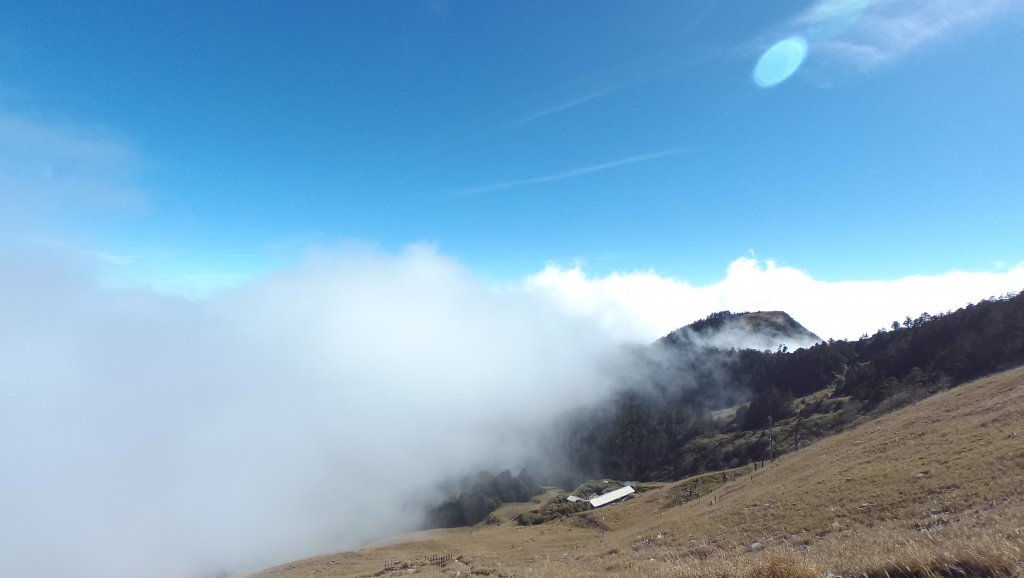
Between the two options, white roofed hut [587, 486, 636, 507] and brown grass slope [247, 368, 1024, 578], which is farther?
white roofed hut [587, 486, 636, 507]

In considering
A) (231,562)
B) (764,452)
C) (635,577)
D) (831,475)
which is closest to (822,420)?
(764,452)

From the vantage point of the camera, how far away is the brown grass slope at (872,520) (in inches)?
370

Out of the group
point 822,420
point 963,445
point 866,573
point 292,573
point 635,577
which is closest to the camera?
point 866,573

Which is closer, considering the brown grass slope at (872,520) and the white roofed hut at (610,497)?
the brown grass slope at (872,520)

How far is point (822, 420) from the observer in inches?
4961

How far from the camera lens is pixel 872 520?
86.6 feet

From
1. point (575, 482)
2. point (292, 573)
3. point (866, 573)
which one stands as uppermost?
point (866, 573)

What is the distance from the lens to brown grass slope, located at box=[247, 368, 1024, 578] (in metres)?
9.41

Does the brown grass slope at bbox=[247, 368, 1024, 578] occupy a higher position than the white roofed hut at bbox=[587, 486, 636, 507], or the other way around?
the brown grass slope at bbox=[247, 368, 1024, 578]

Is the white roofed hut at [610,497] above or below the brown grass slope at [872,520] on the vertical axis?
below

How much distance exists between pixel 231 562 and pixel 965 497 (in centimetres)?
23745

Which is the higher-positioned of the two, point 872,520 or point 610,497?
point 872,520

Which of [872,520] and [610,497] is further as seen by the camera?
[610,497]

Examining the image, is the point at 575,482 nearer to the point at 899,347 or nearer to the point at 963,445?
the point at 899,347
